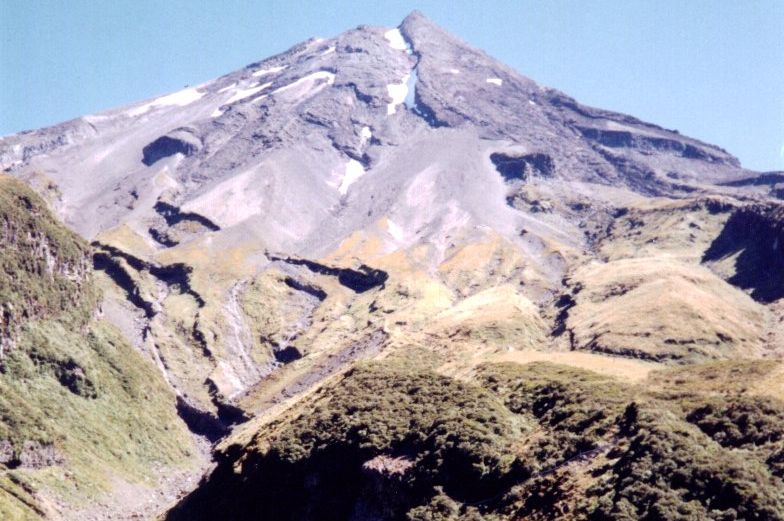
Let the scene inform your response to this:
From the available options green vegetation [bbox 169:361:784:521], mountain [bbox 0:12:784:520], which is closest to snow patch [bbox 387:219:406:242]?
mountain [bbox 0:12:784:520]

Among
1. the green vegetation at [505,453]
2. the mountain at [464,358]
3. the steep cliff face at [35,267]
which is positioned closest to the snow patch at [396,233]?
the mountain at [464,358]

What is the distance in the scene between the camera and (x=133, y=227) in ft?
606

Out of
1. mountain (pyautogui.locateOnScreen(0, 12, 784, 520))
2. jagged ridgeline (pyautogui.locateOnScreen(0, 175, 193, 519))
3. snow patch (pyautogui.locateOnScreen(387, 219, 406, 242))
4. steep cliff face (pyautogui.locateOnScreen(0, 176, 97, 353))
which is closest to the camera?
mountain (pyautogui.locateOnScreen(0, 12, 784, 520))

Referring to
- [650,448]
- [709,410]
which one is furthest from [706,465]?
[709,410]

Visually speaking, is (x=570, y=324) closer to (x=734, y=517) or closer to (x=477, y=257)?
(x=477, y=257)

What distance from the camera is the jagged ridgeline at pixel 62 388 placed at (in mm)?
77812

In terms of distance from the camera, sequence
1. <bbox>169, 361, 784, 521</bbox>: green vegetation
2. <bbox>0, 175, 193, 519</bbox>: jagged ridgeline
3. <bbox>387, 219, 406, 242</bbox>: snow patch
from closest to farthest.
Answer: <bbox>169, 361, 784, 521</bbox>: green vegetation < <bbox>0, 175, 193, 519</bbox>: jagged ridgeline < <bbox>387, 219, 406, 242</bbox>: snow patch

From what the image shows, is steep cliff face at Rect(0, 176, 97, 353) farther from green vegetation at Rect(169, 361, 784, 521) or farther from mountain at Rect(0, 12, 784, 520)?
green vegetation at Rect(169, 361, 784, 521)

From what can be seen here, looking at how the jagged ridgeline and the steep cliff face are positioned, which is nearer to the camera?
the jagged ridgeline

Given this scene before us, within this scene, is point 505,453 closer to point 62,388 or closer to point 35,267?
point 62,388

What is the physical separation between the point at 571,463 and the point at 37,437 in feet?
207

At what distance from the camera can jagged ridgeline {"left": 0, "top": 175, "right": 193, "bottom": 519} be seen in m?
77.8

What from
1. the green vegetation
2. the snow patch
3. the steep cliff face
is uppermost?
the snow patch

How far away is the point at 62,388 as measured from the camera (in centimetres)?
9500
